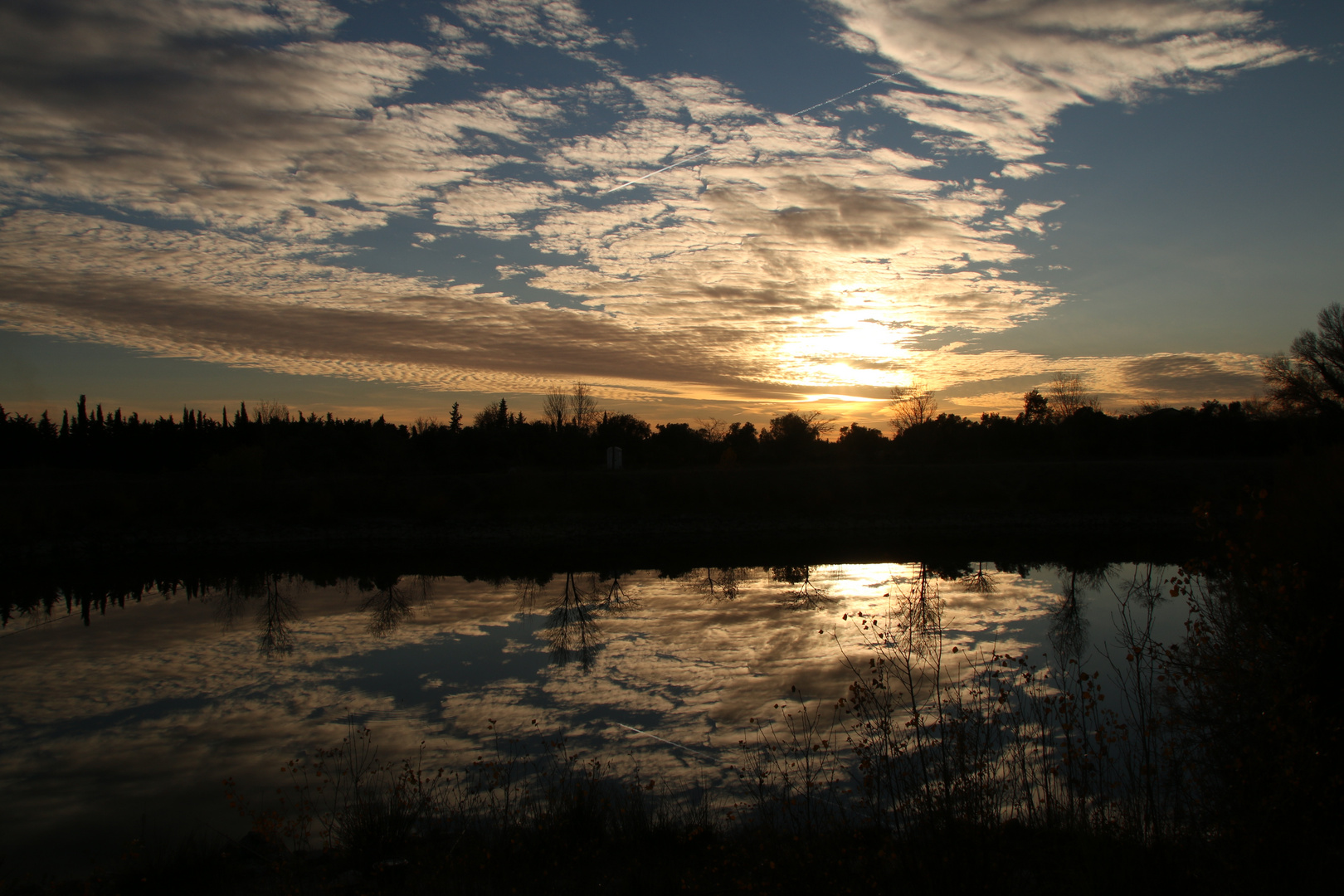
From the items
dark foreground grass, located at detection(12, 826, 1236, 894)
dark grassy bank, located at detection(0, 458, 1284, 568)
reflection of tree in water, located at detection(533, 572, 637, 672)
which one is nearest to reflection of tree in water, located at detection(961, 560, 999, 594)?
dark grassy bank, located at detection(0, 458, 1284, 568)

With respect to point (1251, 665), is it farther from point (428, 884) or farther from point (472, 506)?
point (472, 506)

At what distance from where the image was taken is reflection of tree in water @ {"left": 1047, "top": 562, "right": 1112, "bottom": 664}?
1280 cm

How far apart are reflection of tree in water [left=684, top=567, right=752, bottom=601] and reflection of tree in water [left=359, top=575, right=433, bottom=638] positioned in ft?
27.2

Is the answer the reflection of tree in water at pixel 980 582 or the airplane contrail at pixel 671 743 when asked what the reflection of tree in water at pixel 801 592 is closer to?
the reflection of tree in water at pixel 980 582

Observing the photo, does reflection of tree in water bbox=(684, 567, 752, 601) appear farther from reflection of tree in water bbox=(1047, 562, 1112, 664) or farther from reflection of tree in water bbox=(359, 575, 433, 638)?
reflection of tree in water bbox=(359, 575, 433, 638)

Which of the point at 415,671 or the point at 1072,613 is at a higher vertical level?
the point at 1072,613

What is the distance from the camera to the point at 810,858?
5.02 metres

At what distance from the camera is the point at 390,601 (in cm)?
2172

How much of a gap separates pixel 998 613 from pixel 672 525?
2690cm

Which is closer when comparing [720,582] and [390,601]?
[390,601]

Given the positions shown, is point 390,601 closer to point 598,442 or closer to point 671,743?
point 671,743

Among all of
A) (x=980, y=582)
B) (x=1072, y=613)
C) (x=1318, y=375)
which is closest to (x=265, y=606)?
(x=980, y=582)

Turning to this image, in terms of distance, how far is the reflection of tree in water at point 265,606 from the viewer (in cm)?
1645

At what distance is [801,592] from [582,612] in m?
6.59
